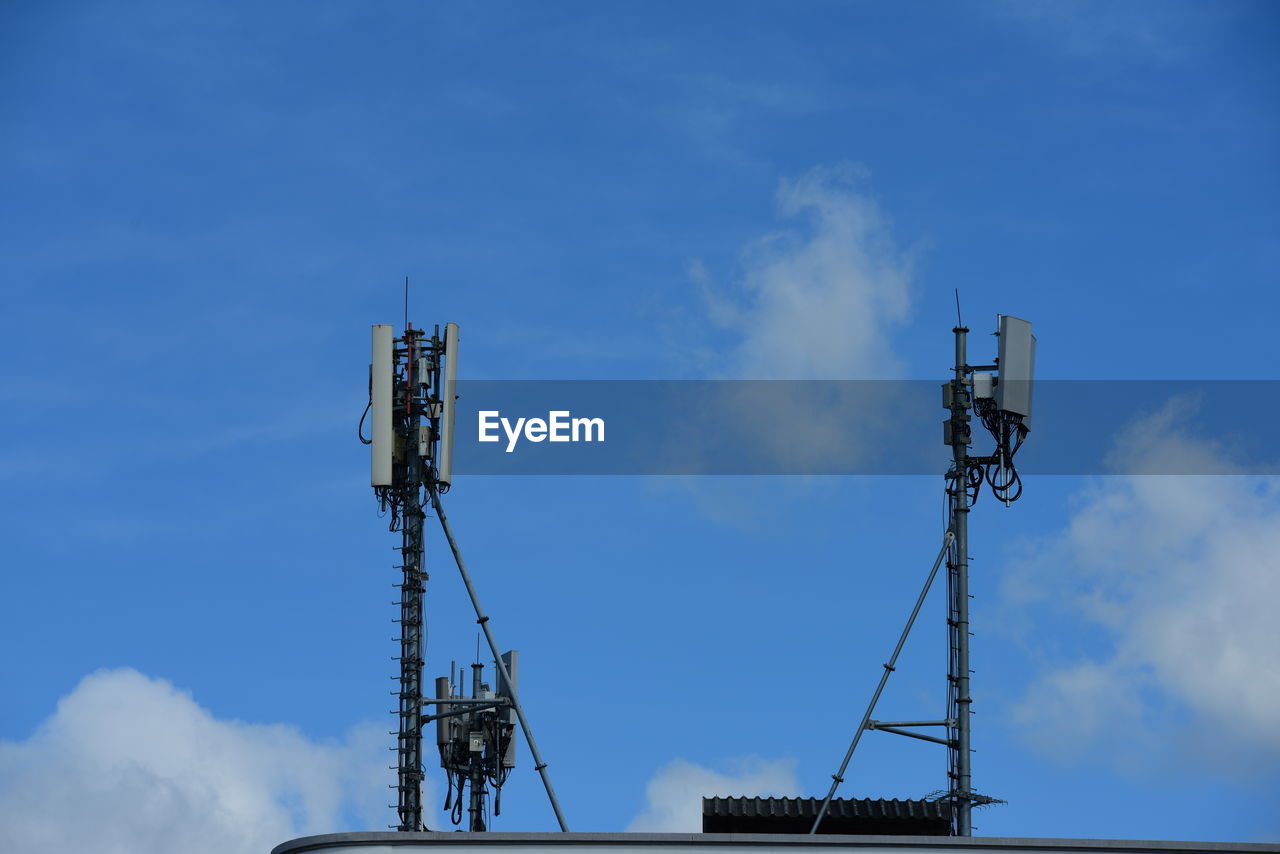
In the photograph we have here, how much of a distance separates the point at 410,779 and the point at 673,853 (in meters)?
20.6

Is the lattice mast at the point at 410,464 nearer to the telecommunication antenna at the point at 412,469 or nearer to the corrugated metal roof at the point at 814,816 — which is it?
the telecommunication antenna at the point at 412,469

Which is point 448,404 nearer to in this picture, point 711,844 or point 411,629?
point 411,629

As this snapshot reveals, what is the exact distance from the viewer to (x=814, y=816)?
131ft

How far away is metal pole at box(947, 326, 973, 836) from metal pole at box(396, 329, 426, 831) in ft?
44.6

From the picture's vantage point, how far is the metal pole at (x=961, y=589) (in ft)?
144

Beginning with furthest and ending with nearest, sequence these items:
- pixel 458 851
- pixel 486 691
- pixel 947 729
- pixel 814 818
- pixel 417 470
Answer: pixel 486 691 < pixel 417 470 < pixel 947 729 < pixel 814 818 < pixel 458 851

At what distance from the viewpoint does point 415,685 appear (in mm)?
52656

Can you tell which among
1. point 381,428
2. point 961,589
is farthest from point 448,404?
point 961,589

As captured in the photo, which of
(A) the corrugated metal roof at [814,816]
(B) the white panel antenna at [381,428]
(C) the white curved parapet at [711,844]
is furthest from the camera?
(B) the white panel antenna at [381,428]

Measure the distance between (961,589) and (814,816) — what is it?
27.2 ft

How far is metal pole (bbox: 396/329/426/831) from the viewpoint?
51500 mm

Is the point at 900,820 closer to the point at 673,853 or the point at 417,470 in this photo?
the point at 673,853

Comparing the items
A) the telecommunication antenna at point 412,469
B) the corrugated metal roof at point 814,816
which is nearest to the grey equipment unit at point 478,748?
the telecommunication antenna at point 412,469

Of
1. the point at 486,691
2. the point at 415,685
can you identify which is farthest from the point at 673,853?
the point at 486,691
